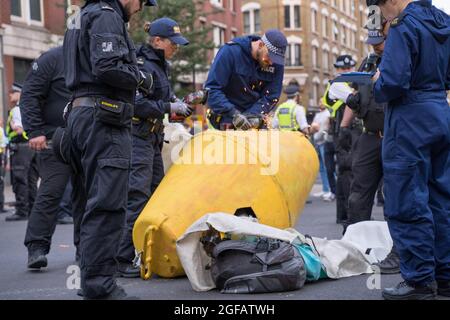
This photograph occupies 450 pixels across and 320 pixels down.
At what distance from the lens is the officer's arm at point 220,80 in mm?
6095

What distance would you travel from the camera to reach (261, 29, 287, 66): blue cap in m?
6.05

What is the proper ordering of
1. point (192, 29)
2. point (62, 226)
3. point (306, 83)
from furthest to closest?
point (306, 83)
point (192, 29)
point (62, 226)

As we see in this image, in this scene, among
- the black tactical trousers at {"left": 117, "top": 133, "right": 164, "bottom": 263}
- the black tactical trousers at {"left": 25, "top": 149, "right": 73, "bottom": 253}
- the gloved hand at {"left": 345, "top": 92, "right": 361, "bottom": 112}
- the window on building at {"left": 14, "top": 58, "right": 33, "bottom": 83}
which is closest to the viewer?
the black tactical trousers at {"left": 117, "top": 133, "right": 164, "bottom": 263}

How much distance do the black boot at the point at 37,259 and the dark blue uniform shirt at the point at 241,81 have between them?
182 centimetres

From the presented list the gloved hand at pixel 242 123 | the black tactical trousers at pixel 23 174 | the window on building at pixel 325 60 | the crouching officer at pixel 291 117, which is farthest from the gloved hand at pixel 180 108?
the window on building at pixel 325 60

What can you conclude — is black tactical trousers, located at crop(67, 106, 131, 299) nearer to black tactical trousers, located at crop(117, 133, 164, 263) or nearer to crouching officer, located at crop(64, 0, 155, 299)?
crouching officer, located at crop(64, 0, 155, 299)

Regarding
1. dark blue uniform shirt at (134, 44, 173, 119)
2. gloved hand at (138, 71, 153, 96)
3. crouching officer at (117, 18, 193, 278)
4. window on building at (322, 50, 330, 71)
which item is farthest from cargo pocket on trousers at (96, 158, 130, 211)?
window on building at (322, 50, 330, 71)

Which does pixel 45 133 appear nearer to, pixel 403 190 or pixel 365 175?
pixel 365 175

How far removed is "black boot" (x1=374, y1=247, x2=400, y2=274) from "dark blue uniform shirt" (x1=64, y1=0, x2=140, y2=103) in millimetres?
2163
